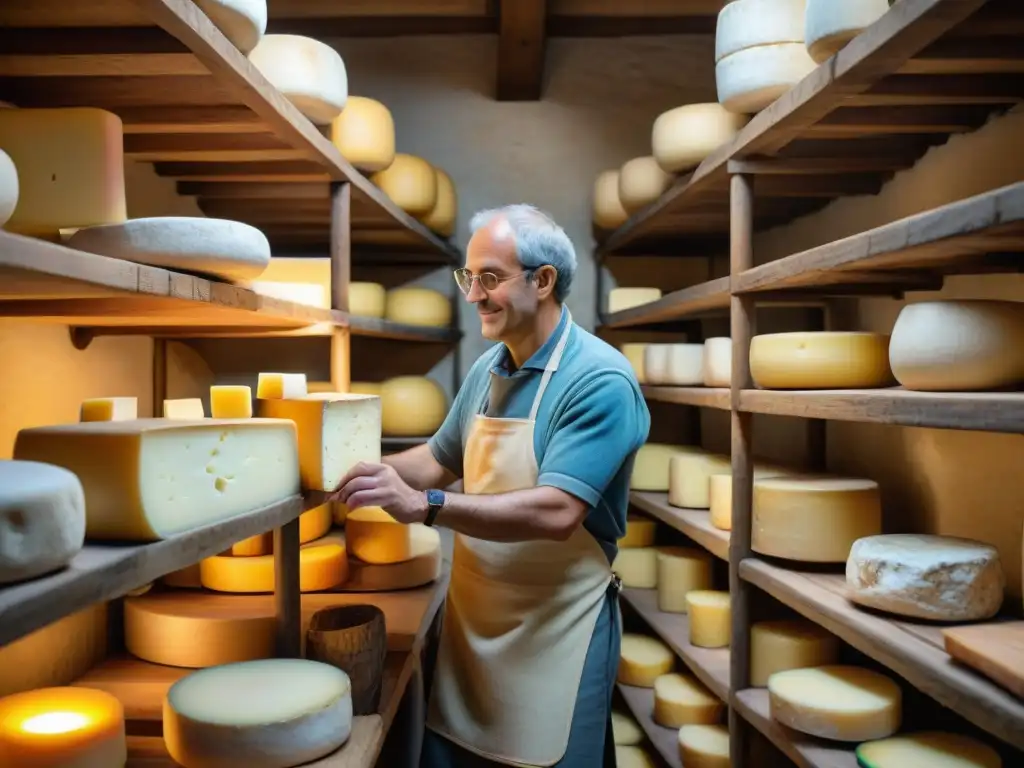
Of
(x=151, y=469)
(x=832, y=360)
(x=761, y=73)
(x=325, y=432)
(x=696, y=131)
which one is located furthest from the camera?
(x=696, y=131)

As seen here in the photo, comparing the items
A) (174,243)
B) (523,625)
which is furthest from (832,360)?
(174,243)

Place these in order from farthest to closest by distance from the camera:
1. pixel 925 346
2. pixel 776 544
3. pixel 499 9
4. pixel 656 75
A: pixel 656 75 → pixel 499 9 → pixel 776 544 → pixel 925 346

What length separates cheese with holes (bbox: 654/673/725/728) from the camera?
2.57m

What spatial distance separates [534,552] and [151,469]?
97cm

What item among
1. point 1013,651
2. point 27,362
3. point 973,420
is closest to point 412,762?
point 27,362

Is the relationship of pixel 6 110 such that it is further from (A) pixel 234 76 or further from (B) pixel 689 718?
(B) pixel 689 718

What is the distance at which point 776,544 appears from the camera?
203cm

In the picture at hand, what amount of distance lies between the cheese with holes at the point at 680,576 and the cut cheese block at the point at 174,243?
2015 millimetres

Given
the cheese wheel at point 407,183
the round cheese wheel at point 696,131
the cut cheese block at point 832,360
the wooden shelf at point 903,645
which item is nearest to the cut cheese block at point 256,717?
the wooden shelf at point 903,645

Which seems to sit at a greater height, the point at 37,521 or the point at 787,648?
the point at 37,521

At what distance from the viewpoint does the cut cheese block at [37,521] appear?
83 centimetres

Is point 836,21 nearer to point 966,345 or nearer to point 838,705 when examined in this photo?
point 966,345

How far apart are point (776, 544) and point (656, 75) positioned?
8.83 ft

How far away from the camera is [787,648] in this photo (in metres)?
2.07
